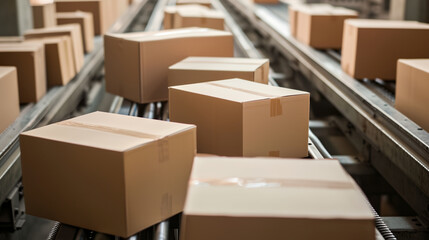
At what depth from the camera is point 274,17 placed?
23.8 ft

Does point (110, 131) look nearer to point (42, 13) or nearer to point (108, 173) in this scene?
point (108, 173)

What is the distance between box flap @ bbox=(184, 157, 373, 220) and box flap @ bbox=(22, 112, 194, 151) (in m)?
0.21

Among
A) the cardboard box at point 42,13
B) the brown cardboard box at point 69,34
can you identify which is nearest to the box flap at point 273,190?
the brown cardboard box at point 69,34

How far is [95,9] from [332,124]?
10.1 feet

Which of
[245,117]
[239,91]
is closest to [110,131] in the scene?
[245,117]

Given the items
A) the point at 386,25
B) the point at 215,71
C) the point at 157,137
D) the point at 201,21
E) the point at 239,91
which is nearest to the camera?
the point at 157,137

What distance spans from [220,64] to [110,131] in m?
1.07

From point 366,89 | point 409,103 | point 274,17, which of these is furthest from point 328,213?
point 274,17

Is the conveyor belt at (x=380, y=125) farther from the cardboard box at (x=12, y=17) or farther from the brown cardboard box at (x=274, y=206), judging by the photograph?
the cardboard box at (x=12, y=17)

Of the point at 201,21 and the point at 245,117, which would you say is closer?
the point at 245,117

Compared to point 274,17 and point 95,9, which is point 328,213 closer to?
point 95,9

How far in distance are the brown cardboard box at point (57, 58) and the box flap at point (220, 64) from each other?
1.12m

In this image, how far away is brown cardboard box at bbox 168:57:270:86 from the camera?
257cm

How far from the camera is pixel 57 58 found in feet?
11.9
